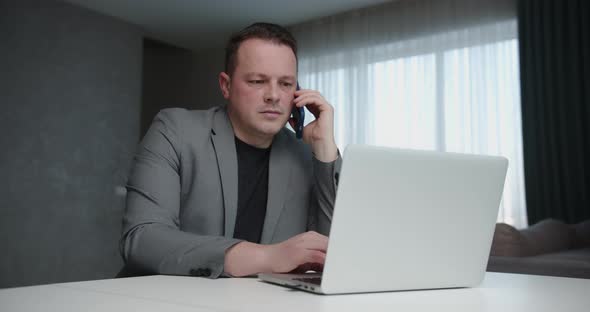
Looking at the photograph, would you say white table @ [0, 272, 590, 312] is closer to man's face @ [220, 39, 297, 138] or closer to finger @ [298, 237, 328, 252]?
finger @ [298, 237, 328, 252]

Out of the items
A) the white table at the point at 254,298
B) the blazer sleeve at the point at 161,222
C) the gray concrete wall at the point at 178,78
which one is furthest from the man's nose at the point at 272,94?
the gray concrete wall at the point at 178,78

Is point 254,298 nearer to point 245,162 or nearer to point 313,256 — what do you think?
point 313,256

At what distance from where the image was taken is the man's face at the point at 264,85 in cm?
151

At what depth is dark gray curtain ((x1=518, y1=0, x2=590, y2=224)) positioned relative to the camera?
4273 mm

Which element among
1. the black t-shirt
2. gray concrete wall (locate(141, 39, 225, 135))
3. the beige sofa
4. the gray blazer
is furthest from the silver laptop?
gray concrete wall (locate(141, 39, 225, 135))

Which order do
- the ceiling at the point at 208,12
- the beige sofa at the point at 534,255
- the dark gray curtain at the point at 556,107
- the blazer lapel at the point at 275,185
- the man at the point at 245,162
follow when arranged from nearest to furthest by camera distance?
1. the man at the point at 245,162
2. the blazer lapel at the point at 275,185
3. the beige sofa at the point at 534,255
4. the dark gray curtain at the point at 556,107
5. the ceiling at the point at 208,12

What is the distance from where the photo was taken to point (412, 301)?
2.44 ft

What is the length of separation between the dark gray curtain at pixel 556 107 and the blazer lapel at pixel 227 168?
3.64 meters

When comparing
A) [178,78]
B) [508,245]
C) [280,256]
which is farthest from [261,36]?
[178,78]

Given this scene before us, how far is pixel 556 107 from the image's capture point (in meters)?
4.38

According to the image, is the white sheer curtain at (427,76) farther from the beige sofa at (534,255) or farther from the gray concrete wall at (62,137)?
the gray concrete wall at (62,137)

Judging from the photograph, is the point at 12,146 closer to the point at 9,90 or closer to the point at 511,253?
the point at 9,90

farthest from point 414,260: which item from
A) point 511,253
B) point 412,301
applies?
point 511,253

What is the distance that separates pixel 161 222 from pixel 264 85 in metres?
0.51
